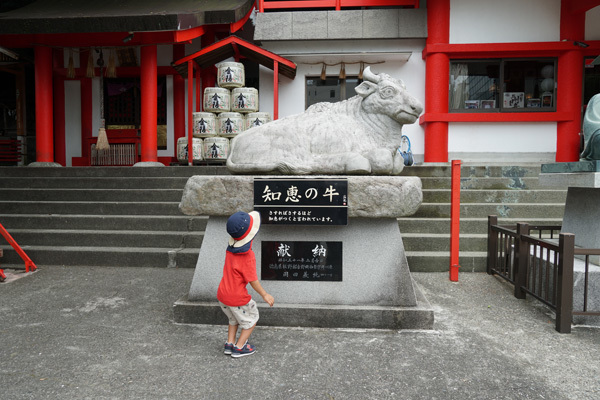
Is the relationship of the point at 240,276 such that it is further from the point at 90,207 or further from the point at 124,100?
the point at 124,100

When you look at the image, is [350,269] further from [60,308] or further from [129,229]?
[129,229]

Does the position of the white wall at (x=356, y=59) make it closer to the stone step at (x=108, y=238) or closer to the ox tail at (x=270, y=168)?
the stone step at (x=108, y=238)

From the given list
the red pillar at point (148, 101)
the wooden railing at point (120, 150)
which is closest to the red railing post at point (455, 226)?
the red pillar at point (148, 101)

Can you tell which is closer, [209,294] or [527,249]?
[209,294]

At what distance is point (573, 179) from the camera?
139 inches

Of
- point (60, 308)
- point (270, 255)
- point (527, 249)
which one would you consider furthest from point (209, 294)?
point (527, 249)

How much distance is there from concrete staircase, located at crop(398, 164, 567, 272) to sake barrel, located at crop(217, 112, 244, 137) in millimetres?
3483

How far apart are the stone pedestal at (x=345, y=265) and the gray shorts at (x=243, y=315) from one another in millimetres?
551

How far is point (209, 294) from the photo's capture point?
11.0 ft

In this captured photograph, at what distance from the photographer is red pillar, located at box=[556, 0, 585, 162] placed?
27.0ft

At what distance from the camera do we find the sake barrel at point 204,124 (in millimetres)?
8016

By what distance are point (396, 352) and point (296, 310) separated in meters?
0.86

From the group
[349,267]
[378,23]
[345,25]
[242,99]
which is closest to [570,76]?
[378,23]

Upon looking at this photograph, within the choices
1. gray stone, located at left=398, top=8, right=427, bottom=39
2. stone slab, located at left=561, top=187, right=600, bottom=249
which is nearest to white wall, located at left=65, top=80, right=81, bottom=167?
gray stone, located at left=398, top=8, right=427, bottom=39
